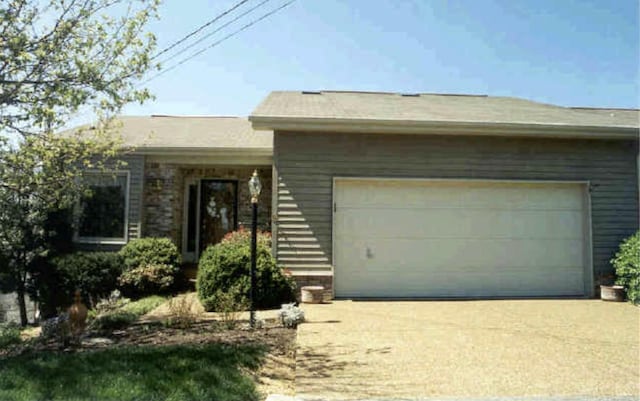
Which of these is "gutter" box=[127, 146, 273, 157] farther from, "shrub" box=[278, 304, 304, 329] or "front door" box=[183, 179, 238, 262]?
"shrub" box=[278, 304, 304, 329]

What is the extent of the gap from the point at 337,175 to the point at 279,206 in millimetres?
1300

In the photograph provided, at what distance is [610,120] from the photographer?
1041 cm

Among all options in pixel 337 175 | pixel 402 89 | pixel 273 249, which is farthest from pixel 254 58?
A: pixel 402 89

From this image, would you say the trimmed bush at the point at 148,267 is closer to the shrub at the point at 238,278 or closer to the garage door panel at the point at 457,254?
the shrub at the point at 238,278

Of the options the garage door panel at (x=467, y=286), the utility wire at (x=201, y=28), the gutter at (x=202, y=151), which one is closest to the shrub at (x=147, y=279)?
the gutter at (x=202, y=151)

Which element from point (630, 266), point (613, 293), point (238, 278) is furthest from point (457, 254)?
point (238, 278)

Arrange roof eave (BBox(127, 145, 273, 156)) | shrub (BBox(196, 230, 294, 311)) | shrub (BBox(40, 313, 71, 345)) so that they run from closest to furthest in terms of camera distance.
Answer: shrub (BBox(40, 313, 71, 345)), shrub (BBox(196, 230, 294, 311)), roof eave (BBox(127, 145, 273, 156))

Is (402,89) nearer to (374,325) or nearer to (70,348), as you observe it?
(374,325)

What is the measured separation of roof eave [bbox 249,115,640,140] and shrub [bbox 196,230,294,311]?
245cm

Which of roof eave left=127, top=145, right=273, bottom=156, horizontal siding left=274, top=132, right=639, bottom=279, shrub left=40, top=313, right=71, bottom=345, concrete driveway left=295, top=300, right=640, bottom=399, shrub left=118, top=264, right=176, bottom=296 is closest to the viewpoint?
concrete driveway left=295, top=300, right=640, bottom=399

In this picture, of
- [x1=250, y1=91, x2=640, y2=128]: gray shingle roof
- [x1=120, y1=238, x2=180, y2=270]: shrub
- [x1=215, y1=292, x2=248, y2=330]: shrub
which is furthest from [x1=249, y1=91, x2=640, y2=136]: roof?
[x1=120, y1=238, x2=180, y2=270]: shrub

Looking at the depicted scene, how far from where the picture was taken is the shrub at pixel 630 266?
8695 mm

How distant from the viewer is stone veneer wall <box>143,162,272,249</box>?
10.9m

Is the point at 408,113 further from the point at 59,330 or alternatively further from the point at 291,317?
the point at 59,330
